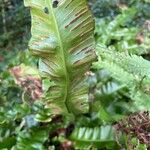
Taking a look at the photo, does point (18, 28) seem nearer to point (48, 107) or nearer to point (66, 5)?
point (48, 107)


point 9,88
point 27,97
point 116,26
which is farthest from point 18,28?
point 27,97

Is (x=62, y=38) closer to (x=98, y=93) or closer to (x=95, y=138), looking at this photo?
(x=95, y=138)

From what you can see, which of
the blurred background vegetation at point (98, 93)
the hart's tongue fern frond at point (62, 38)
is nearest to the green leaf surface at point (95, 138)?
the blurred background vegetation at point (98, 93)

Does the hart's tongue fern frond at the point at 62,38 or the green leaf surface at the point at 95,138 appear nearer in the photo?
the hart's tongue fern frond at the point at 62,38

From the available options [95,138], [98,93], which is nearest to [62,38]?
[95,138]

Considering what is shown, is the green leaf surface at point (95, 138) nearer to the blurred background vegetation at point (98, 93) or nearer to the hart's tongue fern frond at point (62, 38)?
the blurred background vegetation at point (98, 93)

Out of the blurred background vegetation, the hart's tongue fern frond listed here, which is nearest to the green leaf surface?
the blurred background vegetation

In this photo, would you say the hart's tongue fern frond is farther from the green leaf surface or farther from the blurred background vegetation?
the green leaf surface

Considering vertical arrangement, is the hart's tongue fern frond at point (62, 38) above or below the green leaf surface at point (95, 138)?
above
